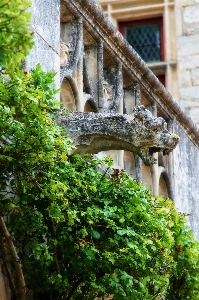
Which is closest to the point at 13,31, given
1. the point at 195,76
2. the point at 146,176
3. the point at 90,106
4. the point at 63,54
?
the point at 63,54

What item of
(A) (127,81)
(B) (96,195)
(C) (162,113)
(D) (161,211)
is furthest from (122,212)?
(C) (162,113)

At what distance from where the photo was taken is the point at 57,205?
251 inches

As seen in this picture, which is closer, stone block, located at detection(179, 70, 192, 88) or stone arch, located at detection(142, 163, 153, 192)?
stone arch, located at detection(142, 163, 153, 192)

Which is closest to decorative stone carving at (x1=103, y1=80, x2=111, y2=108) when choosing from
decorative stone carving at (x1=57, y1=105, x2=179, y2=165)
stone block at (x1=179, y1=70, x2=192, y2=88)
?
decorative stone carving at (x1=57, y1=105, x2=179, y2=165)

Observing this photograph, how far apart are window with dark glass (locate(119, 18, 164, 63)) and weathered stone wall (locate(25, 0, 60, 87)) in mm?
7958

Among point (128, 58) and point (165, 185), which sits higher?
point (128, 58)

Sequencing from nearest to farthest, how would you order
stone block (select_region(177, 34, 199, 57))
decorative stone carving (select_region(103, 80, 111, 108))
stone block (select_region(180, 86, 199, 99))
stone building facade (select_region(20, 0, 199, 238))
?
stone building facade (select_region(20, 0, 199, 238)) → decorative stone carving (select_region(103, 80, 111, 108)) → stone block (select_region(180, 86, 199, 99)) → stone block (select_region(177, 34, 199, 57))

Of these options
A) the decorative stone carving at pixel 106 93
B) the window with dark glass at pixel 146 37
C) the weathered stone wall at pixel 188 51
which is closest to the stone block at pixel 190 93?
the weathered stone wall at pixel 188 51

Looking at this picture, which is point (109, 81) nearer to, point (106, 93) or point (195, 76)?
point (106, 93)

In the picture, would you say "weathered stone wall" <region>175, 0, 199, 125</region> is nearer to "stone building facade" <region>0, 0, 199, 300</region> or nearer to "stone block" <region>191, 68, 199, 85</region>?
"stone block" <region>191, 68, 199, 85</region>

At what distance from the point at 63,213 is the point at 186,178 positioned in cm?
474

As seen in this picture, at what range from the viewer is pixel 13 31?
4.78 metres

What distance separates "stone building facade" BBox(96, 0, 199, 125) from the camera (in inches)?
600

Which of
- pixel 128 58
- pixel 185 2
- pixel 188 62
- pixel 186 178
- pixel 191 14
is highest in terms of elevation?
pixel 185 2
